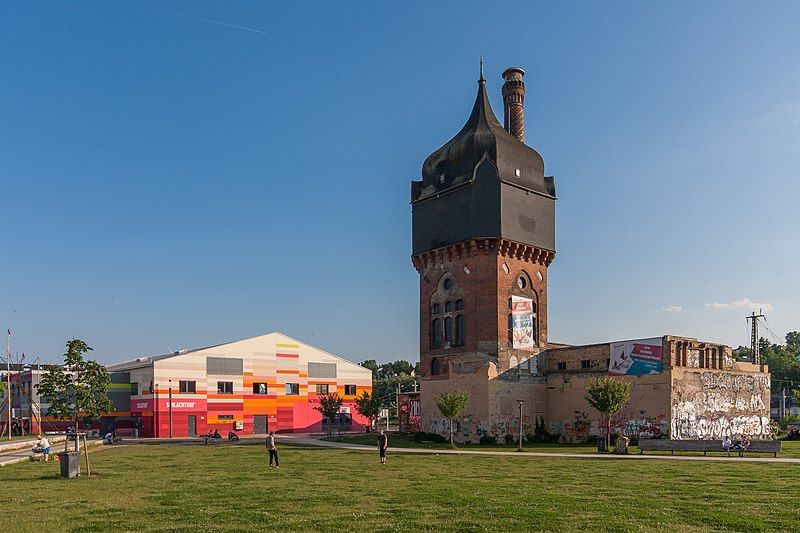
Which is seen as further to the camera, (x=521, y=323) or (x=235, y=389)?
(x=235, y=389)

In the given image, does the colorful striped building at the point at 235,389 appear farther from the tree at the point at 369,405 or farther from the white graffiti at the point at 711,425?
the white graffiti at the point at 711,425

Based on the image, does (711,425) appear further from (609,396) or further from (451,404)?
(451,404)

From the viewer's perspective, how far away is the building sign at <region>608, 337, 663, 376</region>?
4894cm

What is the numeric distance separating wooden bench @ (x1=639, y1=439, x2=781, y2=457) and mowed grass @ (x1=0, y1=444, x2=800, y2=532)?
6.12 m

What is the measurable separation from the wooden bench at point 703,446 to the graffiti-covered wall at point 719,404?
32.2 ft

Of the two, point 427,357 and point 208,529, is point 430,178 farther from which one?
point 208,529

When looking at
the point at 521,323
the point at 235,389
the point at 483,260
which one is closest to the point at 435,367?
the point at 521,323

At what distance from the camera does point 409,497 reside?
1955 cm

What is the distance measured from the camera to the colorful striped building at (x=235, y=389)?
237 feet

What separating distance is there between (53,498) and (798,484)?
2230 cm

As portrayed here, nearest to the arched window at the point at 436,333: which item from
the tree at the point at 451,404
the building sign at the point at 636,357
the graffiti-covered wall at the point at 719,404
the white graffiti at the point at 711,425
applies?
the tree at the point at 451,404

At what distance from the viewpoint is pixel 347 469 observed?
2953 centimetres

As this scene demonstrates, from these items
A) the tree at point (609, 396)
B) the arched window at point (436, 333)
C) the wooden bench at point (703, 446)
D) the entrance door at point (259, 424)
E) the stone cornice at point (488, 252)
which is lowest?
the entrance door at point (259, 424)

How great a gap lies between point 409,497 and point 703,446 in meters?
24.0
